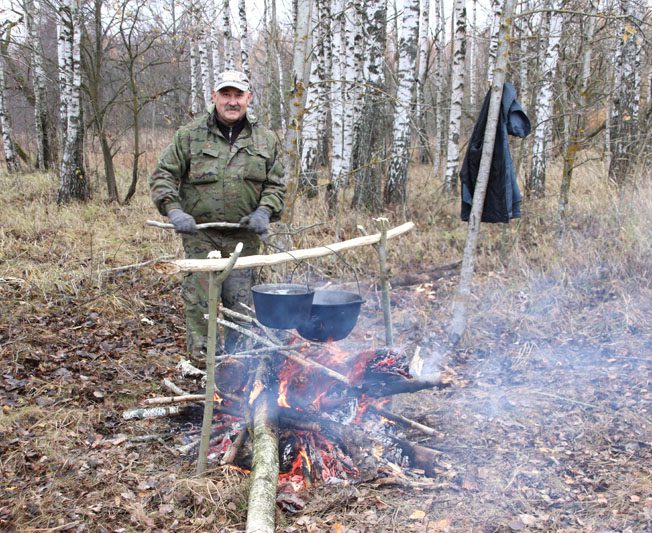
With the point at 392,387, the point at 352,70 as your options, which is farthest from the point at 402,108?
the point at 392,387

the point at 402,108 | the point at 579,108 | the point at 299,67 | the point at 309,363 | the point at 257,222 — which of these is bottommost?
the point at 309,363

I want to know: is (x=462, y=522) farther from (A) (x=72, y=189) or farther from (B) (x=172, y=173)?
(A) (x=72, y=189)

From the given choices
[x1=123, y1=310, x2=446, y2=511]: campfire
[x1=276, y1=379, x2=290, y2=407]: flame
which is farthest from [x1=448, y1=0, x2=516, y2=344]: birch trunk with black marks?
[x1=276, y1=379, x2=290, y2=407]: flame

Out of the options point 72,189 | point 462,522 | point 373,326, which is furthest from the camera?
point 72,189

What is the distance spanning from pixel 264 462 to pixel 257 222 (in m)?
1.85

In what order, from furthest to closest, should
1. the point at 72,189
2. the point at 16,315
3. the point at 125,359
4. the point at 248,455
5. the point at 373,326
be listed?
the point at 72,189 → the point at 373,326 → the point at 16,315 → the point at 125,359 → the point at 248,455

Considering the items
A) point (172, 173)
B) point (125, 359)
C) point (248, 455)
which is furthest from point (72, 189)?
point (248, 455)

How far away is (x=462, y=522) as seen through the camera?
3195 millimetres

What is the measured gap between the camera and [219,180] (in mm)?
4660

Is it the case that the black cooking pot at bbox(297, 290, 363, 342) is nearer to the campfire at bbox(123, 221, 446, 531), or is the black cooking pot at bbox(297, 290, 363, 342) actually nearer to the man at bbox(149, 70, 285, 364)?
the campfire at bbox(123, 221, 446, 531)

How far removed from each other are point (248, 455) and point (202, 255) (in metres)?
1.76

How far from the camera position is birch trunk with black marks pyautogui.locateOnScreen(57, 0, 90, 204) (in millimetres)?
10039

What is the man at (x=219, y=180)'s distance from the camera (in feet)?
14.8

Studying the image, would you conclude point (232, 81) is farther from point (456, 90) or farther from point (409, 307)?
point (456, 90)
